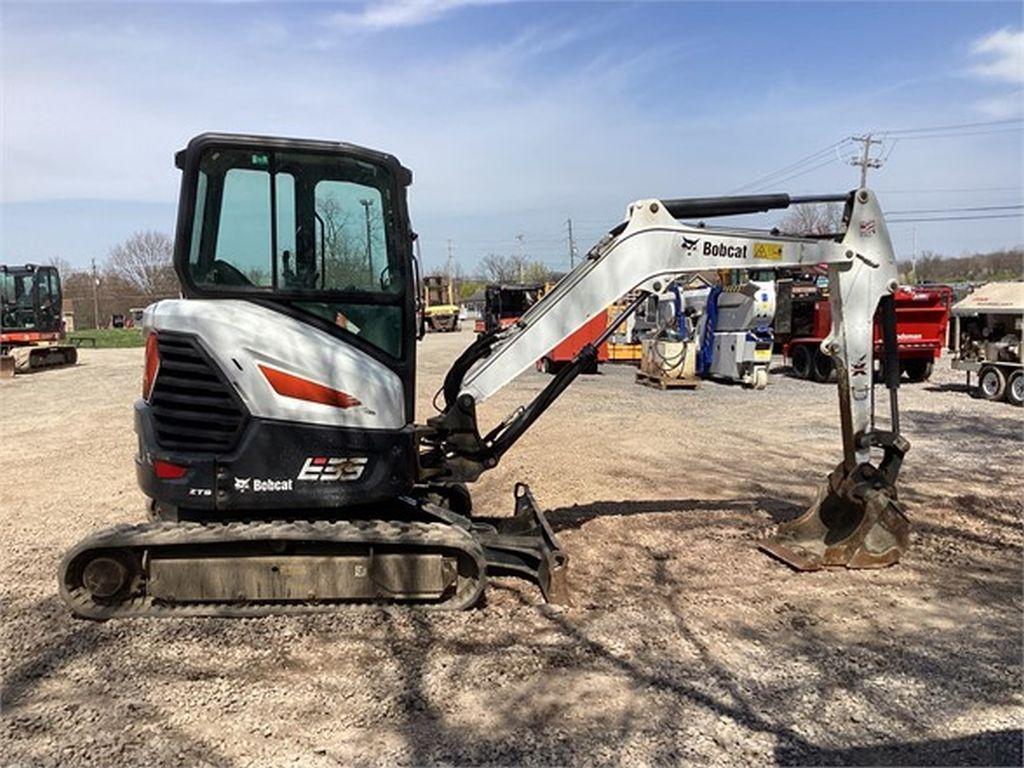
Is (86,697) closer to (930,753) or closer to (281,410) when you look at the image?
(281,410)

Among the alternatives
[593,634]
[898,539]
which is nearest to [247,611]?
[593,634]

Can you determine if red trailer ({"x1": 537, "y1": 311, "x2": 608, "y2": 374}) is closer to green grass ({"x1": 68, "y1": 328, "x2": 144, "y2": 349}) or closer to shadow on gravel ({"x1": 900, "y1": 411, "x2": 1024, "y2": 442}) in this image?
shadow on gravel ({"x1": 900, "y1": 411, "x2": 1024, "y2": 442})

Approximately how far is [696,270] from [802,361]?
14050mm

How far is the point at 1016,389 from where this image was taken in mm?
13555

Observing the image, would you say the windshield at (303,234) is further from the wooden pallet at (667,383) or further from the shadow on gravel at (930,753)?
the wooden pallet at (667,383)

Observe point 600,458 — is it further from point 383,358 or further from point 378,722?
point 378,722

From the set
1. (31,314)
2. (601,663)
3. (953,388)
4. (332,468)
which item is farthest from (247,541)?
(31,314)

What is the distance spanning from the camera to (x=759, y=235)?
5543 millimetres

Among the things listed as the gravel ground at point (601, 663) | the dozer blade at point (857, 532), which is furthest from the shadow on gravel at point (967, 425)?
the dozer blade at point (857, 532)

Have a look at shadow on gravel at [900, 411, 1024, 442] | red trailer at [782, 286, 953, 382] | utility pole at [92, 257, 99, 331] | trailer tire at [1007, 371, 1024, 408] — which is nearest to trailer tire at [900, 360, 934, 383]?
red trailer at [782, 286, 953, 382]

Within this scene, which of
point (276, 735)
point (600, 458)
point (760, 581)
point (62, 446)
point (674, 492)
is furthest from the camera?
point (62, 446)

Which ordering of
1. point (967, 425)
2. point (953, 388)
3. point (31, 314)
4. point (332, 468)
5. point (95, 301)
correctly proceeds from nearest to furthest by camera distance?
point (332, 468) < point (967, 425) < point (953, 388) < point (31, 314) < point (95, 301)

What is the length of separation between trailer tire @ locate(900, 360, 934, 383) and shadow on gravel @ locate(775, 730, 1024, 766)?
15048 millimetres

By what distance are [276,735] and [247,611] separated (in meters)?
1.34
